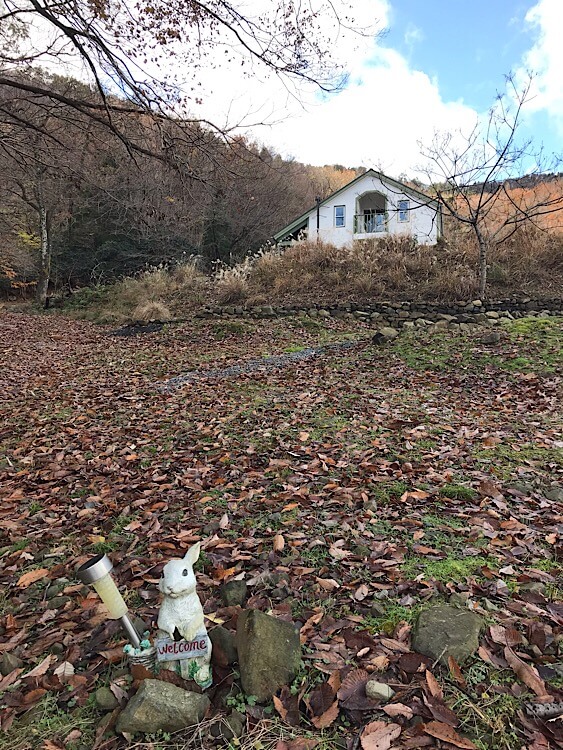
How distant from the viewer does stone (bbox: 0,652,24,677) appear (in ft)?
6.21

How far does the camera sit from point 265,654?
1.66 metres

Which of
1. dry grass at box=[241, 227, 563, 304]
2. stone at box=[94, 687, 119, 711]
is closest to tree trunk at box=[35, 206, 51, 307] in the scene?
dry grass at box=[241, 227, 563, 304]

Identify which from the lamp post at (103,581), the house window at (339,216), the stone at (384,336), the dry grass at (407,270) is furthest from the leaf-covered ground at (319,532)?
the house window at (339,216)

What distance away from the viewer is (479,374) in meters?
6.67

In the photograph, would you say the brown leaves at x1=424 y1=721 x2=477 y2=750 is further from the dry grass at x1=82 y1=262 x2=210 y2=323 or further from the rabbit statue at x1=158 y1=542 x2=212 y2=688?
the dry grass at x1=82 y1=262 x2=210 y2=323

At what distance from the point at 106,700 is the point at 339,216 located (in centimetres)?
2066

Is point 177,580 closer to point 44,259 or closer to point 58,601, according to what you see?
point 58,601

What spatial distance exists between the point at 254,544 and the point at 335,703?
122 cm

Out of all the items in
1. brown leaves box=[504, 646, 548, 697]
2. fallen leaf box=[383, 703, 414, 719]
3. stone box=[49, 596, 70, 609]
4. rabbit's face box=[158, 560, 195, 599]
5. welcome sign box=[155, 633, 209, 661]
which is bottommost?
stone box=[49, 596, 70, 609]

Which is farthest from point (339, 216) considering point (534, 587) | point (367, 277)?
point (534, 587)

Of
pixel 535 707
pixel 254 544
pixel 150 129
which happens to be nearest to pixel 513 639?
pixel 535 707

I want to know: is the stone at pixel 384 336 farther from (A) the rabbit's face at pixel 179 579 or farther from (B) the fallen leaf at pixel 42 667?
(B) the fallen leaf at pixel 42 667

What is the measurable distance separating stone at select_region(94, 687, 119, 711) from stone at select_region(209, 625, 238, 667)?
383mm

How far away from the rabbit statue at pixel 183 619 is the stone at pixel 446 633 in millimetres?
858
